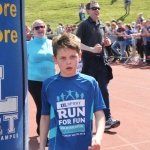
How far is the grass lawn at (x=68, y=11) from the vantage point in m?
35.4

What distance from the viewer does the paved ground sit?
603cm

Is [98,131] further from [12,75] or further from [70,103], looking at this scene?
[12,75]

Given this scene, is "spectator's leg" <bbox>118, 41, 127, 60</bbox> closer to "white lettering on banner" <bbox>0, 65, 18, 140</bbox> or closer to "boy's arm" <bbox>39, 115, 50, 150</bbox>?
"white lettering on banner" <bbox>0, 65, 18, 140</bbox>

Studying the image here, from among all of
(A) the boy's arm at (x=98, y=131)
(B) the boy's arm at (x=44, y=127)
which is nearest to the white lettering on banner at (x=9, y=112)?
(B) the boy's arm at (x=44, y=127)

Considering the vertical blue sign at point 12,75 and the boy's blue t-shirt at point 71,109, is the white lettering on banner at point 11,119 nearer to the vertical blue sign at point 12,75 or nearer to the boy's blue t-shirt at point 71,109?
the vertical blue sign at point 12,75

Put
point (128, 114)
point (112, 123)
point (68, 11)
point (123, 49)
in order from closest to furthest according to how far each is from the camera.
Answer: point (112, 123) < point (128, 114) < point (123, 49) < point (68, 11)

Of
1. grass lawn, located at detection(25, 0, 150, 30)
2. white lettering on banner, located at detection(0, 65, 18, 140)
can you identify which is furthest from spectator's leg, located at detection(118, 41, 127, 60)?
grass lawn, located at detection(25, 0, 150, 30)

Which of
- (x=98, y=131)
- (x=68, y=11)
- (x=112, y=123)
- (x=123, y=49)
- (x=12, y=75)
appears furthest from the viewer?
(x=68, y=11)

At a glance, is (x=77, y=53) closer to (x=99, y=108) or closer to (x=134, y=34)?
(x=99, y=108)

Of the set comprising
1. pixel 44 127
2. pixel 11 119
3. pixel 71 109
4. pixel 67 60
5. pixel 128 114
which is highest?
pixel 67 60

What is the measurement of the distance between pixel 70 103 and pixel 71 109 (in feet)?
0.16

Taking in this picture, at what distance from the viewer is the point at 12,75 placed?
13.7 ft

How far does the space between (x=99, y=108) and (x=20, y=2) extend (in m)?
1.71

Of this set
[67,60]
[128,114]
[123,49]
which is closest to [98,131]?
[67,60]
